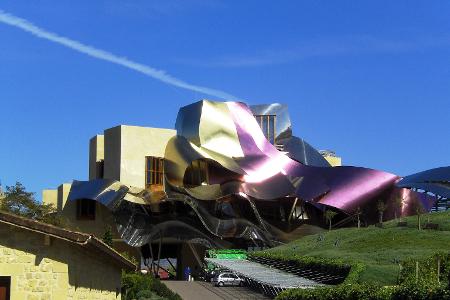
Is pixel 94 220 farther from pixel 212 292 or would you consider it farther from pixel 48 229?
pixel 48 229

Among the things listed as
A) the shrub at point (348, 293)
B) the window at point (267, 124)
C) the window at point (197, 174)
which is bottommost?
the shrub at point (348, 293)

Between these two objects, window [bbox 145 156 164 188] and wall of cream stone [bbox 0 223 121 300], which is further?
window [bbox 145 156 164 188]

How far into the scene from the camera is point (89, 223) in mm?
62375

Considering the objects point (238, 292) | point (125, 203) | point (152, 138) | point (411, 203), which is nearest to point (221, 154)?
point (152, 138)

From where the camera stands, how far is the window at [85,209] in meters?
62.4

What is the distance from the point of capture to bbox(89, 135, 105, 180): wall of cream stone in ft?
219

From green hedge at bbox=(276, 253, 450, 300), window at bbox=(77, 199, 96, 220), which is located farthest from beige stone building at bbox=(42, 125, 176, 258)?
green hedge at bbox=(276, 253, 450, 300)

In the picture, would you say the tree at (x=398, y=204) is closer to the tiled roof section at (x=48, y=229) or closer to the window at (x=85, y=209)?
the window at (x=85, y=209)

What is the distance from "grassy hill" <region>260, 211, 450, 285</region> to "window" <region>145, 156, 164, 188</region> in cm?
2037

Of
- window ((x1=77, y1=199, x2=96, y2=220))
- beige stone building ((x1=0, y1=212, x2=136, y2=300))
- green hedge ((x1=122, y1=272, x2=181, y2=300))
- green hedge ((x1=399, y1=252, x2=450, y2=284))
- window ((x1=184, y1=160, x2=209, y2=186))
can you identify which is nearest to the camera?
beige stone building ((x1=0, y1=212, x2=136, y2=300))

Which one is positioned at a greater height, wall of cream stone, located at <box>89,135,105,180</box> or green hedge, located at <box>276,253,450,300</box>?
wall of cream stone, located at <box>89,135,105,180</box>

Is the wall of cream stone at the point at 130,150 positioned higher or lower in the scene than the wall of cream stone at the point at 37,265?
higher

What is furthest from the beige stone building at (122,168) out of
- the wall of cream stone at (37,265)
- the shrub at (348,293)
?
the wall of cream stone at (37,265)

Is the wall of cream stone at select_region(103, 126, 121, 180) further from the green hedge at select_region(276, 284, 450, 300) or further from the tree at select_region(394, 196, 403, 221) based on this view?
the green hedge at select_region(276, 284, 450, 300)
